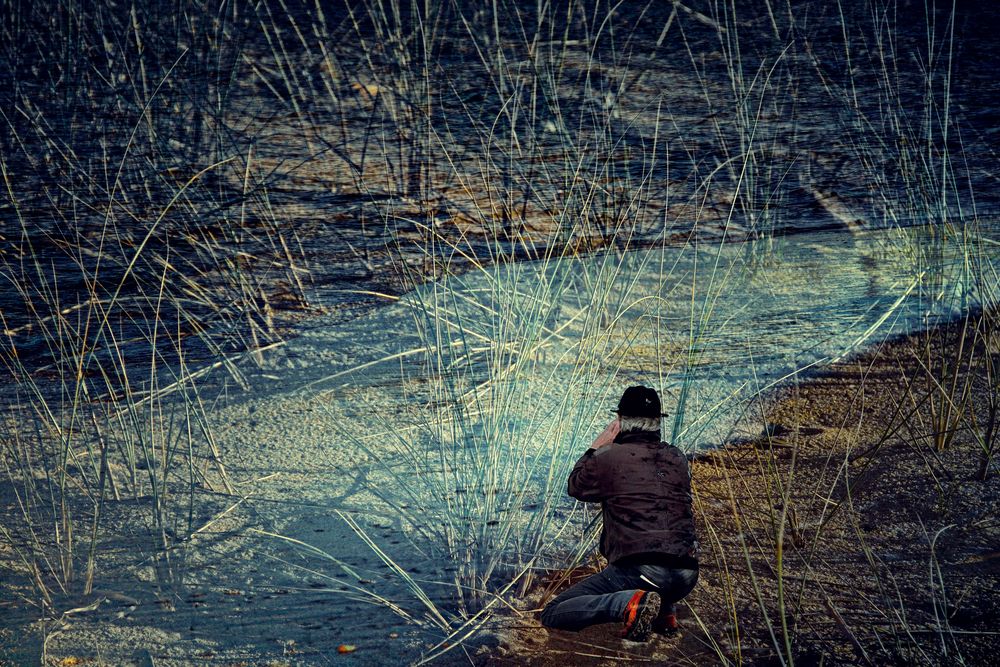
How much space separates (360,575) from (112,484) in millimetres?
862

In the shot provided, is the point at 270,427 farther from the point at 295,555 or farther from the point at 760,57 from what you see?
the point at 760,57

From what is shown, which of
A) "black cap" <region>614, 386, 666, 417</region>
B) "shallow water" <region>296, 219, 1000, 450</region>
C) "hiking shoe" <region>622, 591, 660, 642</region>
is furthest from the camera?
"shallow water" <region>296, 219, 1000, 450</region>

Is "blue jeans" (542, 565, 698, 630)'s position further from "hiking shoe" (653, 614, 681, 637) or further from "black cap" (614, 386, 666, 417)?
"black cap" (614, 386, 666, 417)

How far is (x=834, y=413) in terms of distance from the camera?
317 centimetres

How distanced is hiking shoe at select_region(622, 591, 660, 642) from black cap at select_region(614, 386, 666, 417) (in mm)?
371

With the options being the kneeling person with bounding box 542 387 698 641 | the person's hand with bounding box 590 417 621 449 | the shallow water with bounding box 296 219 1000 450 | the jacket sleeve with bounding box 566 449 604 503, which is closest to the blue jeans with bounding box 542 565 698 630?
the kneeling person with bounding box 542 387 698 641

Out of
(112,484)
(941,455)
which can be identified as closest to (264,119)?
(112,484)

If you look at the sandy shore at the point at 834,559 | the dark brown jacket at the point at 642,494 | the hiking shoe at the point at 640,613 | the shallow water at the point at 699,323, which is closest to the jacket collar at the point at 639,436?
the dark brown jacket at the point at 642,494

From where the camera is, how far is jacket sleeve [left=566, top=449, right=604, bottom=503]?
2025 millimetres

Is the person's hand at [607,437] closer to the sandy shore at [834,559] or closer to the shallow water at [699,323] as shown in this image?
the sandy shore at [834,559]

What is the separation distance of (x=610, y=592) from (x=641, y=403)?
411 mm

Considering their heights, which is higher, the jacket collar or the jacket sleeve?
the jacket collar

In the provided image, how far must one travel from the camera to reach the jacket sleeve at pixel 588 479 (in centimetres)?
203

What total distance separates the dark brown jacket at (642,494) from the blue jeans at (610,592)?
37 millimetres
